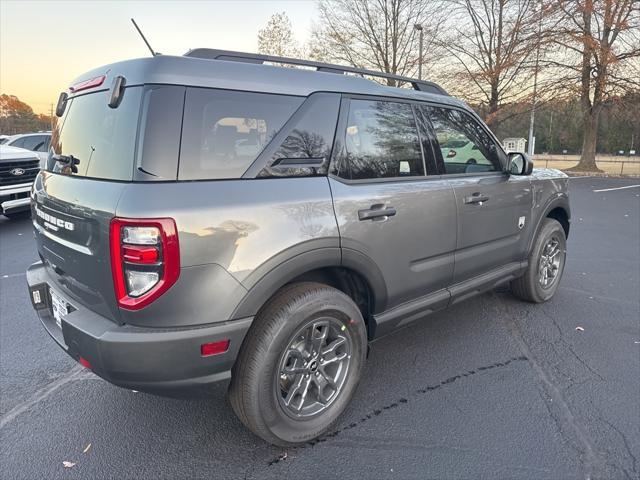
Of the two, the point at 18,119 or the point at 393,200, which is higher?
the point at 18,119

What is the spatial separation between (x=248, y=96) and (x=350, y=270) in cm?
110

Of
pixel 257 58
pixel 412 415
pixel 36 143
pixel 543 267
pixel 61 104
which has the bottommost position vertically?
pixel 412 415

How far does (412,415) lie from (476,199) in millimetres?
1608

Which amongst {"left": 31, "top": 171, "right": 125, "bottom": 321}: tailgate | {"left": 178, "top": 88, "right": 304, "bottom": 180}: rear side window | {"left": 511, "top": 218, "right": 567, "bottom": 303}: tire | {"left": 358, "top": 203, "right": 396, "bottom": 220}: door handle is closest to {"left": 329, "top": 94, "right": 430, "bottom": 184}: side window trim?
{"left": 358, "top": 203, "right": 396, "bottom": 220}: door handle

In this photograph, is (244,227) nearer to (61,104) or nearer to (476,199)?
(61,104)

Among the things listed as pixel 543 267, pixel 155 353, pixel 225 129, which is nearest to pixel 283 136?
pixel 225 129

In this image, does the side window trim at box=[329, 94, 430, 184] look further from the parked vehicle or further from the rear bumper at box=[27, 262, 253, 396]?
the parked vehicle

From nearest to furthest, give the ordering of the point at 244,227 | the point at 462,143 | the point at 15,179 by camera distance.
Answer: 1. the point at 244,227
2. the point at 462,143
3. the point at 15,179

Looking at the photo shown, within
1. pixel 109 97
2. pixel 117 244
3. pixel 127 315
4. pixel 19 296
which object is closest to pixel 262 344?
pixel 127 315

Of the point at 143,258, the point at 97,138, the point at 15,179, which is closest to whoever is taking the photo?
the point at 143,258

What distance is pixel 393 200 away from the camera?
262 centimetres

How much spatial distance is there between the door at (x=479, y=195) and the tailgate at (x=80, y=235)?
221 centimetres

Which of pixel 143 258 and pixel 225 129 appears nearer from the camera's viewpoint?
pixel 143 258

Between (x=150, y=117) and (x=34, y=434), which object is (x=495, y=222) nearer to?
(x=150, y=117)
